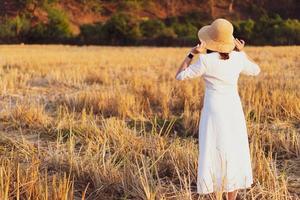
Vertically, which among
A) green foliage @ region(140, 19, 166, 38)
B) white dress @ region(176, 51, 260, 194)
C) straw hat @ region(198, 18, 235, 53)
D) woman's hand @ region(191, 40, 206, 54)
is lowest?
green foliage @ region(140, 19, 166, 38)

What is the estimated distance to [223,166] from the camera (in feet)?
12.8

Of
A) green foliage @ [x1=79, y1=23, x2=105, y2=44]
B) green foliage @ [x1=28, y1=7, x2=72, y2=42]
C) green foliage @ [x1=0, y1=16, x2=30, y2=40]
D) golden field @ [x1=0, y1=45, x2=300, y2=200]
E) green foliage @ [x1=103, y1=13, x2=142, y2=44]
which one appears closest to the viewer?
golden field @ [x1=0, y1=45, x2=300, y2=200]

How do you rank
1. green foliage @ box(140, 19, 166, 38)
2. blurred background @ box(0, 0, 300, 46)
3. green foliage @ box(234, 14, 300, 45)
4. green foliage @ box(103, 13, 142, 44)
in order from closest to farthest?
green foliage @ box(234, 14, 300, 45)
blurred background @ box(0, 0, 300, 46)
green foliage @ box(103, 13, 142, 44)
green foliage @ box(140, 19, 166, 38)

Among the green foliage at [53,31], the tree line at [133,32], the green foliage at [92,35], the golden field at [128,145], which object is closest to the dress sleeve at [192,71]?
the golden field at [128,145]

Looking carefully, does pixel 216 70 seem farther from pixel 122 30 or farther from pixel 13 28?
pixel 13 28

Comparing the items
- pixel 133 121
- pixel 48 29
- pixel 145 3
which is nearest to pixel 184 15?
pixel 145 3

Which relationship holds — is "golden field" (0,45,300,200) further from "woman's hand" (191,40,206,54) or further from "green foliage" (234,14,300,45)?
"green foliage" (234,14,300,45)

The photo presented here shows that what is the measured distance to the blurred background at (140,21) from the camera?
51.3 m

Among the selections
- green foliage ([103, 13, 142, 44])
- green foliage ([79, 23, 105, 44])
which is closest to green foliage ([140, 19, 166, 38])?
green foliage ([103, 13, 142, 44])

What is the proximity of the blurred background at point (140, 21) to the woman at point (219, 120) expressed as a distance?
44009 millimetres

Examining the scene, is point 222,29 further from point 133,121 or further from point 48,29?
point 48,29

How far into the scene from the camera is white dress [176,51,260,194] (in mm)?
3906

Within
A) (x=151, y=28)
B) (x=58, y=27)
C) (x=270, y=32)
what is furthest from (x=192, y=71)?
(x=58, y=27)

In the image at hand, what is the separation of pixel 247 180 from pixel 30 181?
1.45 m
